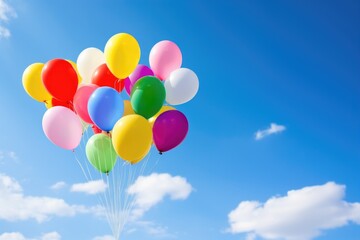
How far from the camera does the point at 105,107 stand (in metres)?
7.35

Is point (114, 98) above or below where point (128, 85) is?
below

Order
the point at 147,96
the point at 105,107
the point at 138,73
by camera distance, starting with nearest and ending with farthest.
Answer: the point at 105,107 < the point at 147,96 < the point at 138,73

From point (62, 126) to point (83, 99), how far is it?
0.68 m

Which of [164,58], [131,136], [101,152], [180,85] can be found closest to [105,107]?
[131,136]

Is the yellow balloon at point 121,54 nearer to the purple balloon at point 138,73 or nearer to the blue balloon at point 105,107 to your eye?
the purple balloon at point 138,73

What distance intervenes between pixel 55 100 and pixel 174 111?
2.53 meters

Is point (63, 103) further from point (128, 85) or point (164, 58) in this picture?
point (164, 58)

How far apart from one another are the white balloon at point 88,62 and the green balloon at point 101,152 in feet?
4.34

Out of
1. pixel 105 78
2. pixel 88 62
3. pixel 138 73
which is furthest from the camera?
pixel 88 62

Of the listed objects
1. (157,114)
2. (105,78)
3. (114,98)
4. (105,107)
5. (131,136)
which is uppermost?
(105,78)

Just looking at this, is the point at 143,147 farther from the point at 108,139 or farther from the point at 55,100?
the point at 55,100

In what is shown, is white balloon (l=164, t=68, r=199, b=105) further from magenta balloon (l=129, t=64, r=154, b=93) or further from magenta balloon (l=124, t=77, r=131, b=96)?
magenta balloon (l=124, t=77, r=131, b=96)

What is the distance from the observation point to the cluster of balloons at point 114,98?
24.3 ft

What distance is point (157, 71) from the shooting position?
27.8ft
